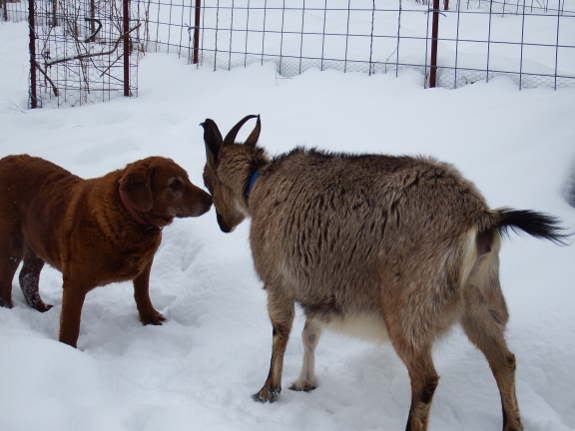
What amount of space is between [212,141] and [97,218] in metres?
0.97

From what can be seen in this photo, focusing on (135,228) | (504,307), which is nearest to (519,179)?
(504,307)

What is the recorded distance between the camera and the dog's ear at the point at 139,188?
154 inches

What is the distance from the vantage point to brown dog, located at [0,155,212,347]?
3959 mm

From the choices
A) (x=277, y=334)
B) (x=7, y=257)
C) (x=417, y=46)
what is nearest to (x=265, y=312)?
(x=277, y=334)

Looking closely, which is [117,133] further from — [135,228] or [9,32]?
[9,32]

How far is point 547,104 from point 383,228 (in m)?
4.25

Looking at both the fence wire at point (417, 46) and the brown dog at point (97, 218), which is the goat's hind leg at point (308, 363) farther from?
the fence wire at point (417, 46)

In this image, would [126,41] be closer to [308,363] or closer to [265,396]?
[308,363]

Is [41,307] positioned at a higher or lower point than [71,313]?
lower

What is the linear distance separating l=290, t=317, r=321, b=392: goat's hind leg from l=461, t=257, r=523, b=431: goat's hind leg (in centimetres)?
104

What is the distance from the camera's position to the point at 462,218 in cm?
284

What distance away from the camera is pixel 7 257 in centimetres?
447

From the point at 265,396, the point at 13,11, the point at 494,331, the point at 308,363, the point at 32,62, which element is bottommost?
the point at 265,396

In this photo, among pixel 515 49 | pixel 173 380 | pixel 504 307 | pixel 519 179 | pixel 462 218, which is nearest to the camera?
pixel 462 218
